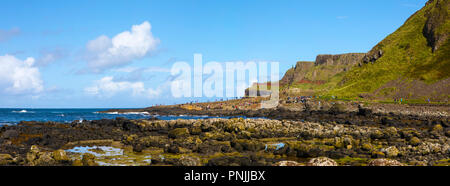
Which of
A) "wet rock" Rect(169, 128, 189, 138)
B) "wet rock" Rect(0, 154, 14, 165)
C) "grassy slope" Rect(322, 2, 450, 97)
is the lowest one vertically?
"wet rock" Rect(0, 154, 14, 165)

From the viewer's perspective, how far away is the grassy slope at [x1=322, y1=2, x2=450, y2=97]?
11112 centimetres

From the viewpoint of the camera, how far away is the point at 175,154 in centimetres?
Answer: 2383

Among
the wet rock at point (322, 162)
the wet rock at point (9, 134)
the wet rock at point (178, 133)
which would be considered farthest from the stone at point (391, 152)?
the wet rock at point (9, 134)

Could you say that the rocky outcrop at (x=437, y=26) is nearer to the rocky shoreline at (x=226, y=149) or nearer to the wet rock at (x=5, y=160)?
the rocky shoreline at (x=226, y=149)

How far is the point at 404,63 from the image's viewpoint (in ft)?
420

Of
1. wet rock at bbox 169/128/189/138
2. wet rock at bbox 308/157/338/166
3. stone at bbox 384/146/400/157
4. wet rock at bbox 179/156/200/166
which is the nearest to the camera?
wet rock at bbox 308/157/338/166

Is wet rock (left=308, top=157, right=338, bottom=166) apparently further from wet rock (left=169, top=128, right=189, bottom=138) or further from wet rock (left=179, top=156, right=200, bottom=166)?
wet rock (left=169, top=128, right=189, bottom=138)

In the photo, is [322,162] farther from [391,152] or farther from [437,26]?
[437,26]

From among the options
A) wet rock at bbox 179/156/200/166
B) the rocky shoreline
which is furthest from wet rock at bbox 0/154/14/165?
wet rock at bbox 179/156/200/166

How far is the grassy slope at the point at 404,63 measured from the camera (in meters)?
111

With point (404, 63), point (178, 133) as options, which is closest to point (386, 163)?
point (178, 133)

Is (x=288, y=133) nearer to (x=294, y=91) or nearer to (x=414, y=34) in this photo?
(x=414, y=34)
